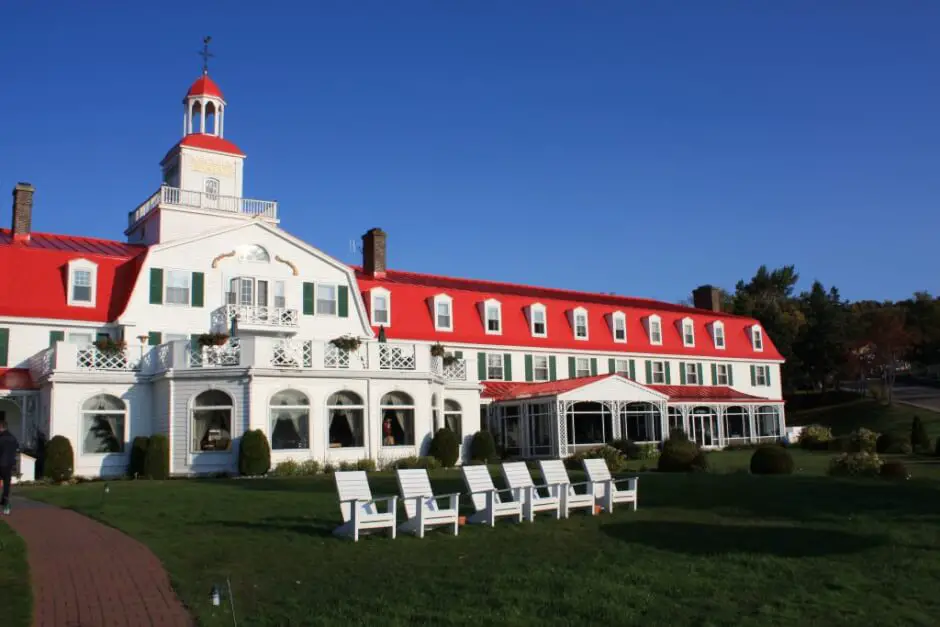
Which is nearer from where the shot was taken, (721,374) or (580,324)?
(580,324)

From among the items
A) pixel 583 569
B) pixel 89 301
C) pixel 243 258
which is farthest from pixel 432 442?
pixel 583 569

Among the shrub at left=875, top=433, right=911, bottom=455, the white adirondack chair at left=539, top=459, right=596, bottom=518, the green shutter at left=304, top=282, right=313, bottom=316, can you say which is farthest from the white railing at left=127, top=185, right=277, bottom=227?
the shrub at left=875, top=433, right=911, bottom=455

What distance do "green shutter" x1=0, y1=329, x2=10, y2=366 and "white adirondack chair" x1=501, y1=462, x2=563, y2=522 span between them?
20.5m

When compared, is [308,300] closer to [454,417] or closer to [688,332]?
[454,417]

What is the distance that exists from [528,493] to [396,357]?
14.5m

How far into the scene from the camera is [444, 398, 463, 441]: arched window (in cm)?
3158

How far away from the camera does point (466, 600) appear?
8.82m

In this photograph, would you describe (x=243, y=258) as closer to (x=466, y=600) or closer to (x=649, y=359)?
(x=649, y=359)

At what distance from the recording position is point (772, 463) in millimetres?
22172

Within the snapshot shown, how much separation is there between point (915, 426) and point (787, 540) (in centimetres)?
2543

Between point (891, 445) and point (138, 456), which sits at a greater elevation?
point (138, 456)

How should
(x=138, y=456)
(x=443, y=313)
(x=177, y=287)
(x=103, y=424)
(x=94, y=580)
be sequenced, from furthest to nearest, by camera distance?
(x=443, y=313), (x=177, y=287), (x=103, y=424), (x=138, y=456), (x=94, y=580)

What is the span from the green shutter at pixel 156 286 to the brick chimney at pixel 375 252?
10.8 metres

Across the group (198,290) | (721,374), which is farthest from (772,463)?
(721,374)
